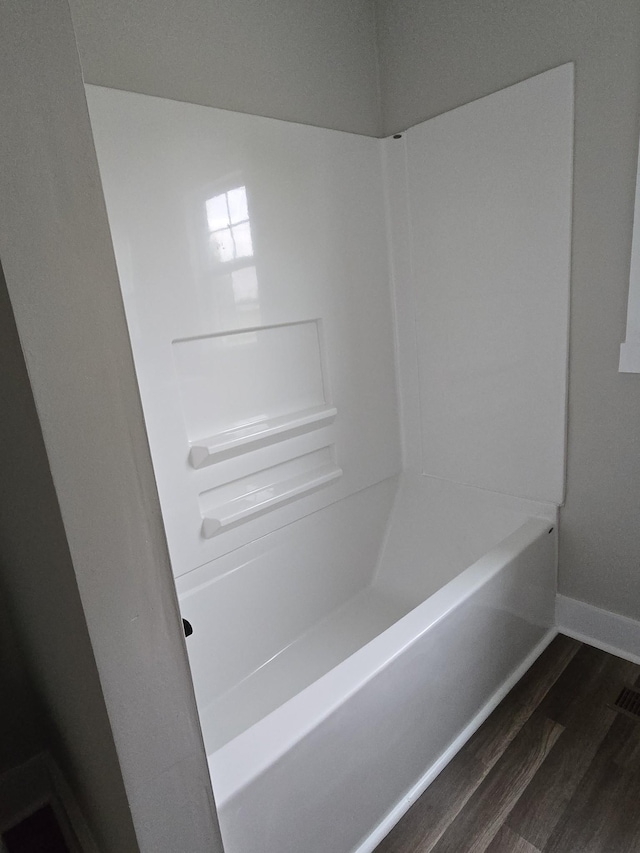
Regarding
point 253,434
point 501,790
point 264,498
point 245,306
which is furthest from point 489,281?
point 501,790

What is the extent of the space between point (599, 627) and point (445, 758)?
2.62 ft

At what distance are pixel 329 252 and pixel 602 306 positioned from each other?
0.95 meters

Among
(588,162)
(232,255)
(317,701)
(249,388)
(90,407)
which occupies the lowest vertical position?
(317,701)

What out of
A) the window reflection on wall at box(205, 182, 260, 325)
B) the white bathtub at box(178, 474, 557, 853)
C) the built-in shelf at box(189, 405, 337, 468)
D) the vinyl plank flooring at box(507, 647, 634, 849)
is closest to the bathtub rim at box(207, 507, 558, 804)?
the white bathtub at box(178, 474, 557, 853)

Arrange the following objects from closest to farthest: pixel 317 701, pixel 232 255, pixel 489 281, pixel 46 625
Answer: pixel 46 625, pixel 317 701, pixel 232 255, pixel 489 281

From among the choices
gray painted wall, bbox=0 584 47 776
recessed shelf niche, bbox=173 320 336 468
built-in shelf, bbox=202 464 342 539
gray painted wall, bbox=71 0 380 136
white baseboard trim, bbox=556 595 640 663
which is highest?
gray painted wall, bbox=71 0 380 136

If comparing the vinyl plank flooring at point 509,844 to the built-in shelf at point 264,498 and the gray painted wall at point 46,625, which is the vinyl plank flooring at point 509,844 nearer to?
the gray painted wall at point 46,625

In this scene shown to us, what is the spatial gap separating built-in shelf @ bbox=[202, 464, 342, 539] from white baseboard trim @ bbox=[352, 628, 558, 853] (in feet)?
3.03

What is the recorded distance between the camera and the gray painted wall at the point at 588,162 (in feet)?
4.82

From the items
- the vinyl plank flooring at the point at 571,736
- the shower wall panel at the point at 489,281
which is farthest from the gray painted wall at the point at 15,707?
the shower wall panel at the point at 489,281

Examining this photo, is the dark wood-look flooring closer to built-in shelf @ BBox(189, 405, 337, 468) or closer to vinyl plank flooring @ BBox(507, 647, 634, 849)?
vinyl plank flooring @ BBox(507, 647, 634, 849)

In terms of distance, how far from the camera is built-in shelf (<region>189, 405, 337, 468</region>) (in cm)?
161

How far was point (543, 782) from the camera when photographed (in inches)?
54.8

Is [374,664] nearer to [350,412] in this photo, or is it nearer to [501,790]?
[501,790]
